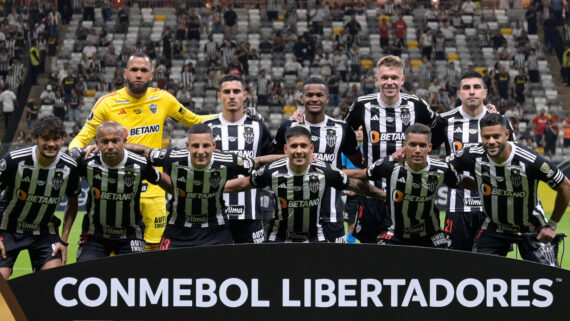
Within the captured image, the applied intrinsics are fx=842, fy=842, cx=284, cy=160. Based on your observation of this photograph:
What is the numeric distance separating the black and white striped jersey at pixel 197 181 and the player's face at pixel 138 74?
37.6 inches

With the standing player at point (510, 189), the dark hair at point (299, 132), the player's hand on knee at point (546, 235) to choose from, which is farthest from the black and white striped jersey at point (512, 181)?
the dark hair at point (299, 132)

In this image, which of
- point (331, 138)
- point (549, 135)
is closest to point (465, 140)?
point (331, 138)

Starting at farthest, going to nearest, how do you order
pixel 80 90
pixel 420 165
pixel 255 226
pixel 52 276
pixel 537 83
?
pixel 537 83
pixel 80 90
pixel 255 226
pixel 420 165
pixel 52 276

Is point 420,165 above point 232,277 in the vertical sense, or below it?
above

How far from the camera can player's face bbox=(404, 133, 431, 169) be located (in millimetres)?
6309

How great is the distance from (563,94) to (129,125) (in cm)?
2021

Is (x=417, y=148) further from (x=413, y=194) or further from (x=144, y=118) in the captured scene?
(x=144, y=118)

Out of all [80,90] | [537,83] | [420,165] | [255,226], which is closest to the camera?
[420,165]

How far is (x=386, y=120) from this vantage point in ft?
23.7

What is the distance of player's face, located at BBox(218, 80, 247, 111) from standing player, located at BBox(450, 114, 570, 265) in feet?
5.97

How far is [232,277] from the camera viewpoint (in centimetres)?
500

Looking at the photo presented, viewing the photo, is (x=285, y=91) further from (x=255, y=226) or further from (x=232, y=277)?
(x=232, y=277)

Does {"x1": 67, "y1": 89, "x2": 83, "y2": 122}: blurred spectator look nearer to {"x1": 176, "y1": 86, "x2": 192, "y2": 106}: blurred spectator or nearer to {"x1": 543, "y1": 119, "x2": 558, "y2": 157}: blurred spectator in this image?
{"x1": 176, "y1": 86, "x2": 192, "y2": 106}: blurred spectator

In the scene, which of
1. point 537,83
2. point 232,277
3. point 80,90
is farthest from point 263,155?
point 537,83
